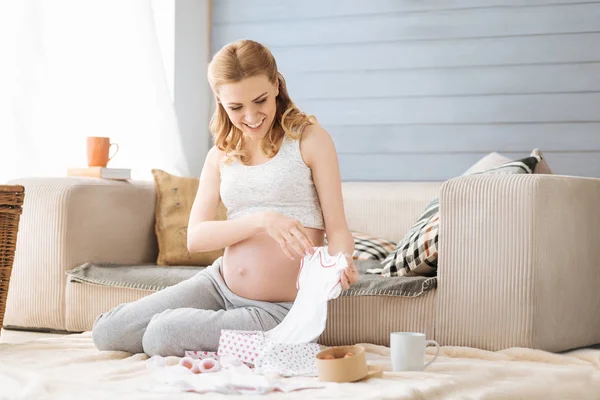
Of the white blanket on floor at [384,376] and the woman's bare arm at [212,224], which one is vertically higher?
the woman's bare arm at [212,224]

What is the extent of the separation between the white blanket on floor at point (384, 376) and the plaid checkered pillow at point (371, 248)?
2.57 ft

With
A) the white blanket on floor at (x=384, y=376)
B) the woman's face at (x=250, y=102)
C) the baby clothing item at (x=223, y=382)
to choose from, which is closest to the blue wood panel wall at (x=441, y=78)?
the white blanket on floor at (x=384, y=376)

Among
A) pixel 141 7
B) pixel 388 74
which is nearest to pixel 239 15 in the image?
pixel 141 7

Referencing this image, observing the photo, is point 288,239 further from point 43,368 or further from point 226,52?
point 43,368

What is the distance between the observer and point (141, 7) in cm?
384

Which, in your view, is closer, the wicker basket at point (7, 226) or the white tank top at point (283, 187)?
the white tank top at point (283, 187)

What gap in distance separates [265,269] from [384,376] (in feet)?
1.56

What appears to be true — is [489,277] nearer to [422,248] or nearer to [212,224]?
[422,248]

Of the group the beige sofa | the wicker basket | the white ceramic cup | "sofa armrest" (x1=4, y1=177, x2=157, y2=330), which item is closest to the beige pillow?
"sofa armrest" (x1=4, y1=177, x2=157, y2=330)

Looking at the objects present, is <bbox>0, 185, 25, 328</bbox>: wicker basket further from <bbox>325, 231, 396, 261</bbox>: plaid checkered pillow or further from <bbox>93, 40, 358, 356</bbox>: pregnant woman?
<bbox>325, 231, 396, 261</bbox>: plaid checkered pillow

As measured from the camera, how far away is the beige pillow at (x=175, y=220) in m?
3.19

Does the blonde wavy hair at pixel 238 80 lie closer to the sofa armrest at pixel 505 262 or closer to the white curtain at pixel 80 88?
the sofa armrest at pixel 505 262

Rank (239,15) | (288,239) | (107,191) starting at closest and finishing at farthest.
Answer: (288,239)
(107,191)
(239,15)

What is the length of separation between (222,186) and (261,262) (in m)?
0.25
